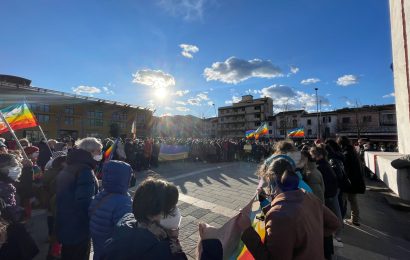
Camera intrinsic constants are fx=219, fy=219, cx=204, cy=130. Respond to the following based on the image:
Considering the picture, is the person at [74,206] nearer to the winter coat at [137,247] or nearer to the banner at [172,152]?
the winter coat at [137,247]

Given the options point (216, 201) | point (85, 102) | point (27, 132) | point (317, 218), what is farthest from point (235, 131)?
point (317, 218)

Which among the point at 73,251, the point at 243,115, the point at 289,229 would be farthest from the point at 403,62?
the point at 243,115

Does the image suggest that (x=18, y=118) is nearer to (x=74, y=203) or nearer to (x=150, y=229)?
(x=74, y=203)

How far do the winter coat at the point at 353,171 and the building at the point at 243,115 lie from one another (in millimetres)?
60600

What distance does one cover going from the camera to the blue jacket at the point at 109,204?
2.02 metres

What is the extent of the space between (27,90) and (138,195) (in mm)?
47641

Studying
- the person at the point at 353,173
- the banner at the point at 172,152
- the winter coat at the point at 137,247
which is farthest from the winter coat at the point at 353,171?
the banner at the point at 172,152

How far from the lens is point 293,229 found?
1.54 meters

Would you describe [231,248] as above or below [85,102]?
Result: below

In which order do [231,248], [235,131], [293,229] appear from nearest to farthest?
[293,229]
[231,248]
[235,131]

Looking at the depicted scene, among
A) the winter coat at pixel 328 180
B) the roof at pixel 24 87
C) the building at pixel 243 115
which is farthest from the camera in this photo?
the building at pixel 243 115

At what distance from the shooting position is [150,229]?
4.25 feet

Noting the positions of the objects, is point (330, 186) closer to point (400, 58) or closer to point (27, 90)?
point (400, 58)

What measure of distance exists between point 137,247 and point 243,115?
7248cm
